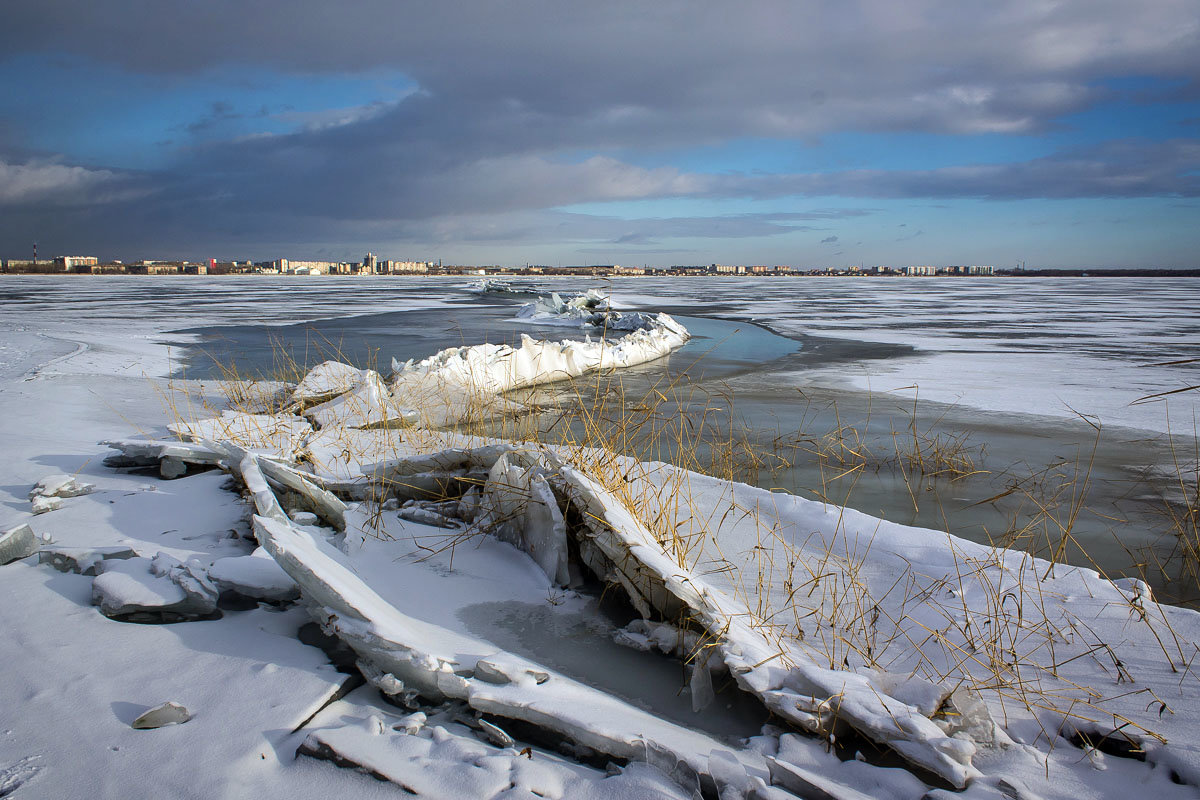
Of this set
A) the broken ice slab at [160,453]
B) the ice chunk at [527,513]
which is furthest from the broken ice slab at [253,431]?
the ice chunk at [527,513]

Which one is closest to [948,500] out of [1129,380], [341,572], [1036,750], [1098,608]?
[1098,608]

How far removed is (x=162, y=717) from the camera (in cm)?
153

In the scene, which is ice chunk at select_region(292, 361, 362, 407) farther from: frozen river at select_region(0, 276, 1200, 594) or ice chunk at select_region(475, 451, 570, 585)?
ice chunk at select_region(475, 451, 570, 585)

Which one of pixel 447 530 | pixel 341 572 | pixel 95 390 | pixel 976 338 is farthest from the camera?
pixel 976 338

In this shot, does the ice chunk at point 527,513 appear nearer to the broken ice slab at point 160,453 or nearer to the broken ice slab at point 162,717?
the broken ice slab at point 162,717

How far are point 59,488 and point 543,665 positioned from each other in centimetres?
239

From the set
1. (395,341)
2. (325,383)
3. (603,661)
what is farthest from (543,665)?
(395,341)

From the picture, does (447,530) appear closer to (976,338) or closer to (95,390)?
(95,390)

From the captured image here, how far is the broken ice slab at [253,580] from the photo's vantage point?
211 cm

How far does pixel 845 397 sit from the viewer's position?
21.8 ft

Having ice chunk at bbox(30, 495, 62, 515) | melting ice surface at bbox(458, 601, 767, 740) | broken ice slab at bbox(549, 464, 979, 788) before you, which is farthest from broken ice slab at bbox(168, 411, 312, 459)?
broken ice slab at bbox(549, 464, 979, 788)

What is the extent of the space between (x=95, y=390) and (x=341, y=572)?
5.13 metres

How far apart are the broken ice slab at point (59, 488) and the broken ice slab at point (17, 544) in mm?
610

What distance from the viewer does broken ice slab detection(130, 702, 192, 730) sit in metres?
1.51
